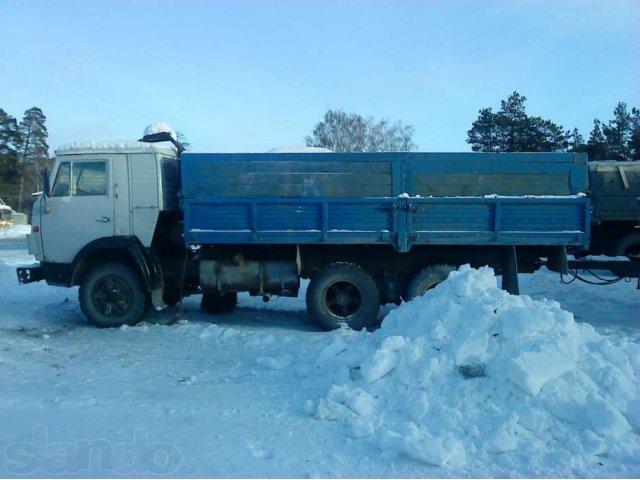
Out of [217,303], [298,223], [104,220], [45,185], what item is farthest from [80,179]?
[298,223]

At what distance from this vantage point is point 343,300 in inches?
377

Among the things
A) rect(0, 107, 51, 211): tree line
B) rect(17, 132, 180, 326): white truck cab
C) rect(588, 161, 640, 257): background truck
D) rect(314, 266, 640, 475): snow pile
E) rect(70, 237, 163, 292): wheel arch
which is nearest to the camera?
rect(314, 266, 640, 475): snow pile

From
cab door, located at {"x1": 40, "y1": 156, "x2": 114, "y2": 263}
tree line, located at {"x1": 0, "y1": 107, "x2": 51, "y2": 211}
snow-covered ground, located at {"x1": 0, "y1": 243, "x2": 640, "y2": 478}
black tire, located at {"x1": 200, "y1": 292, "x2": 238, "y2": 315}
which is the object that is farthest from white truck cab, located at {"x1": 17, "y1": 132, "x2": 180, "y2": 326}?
tree line, located at {"x1": 0, "y1": 107, "x2": 51, "y2": 211}

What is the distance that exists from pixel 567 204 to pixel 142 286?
22.1 feet

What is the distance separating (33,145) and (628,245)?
6373 cm

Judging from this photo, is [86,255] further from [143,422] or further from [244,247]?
[143,422]

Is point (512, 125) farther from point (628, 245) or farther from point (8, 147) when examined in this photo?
point (8, 147)

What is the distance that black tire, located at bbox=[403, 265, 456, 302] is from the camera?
30.6 feet

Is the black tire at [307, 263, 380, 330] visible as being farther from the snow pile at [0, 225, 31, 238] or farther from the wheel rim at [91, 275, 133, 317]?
the snow pile at [0, 225, 31, 238]

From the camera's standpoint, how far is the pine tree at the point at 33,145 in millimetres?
62375

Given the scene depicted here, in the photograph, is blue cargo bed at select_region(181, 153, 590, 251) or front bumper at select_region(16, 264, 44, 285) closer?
blue cargo bed at select_region(181, 153, 590, 251)

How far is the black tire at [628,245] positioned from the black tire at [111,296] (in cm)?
1021

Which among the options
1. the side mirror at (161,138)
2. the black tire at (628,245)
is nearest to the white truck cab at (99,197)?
the side mirror at (161,138)

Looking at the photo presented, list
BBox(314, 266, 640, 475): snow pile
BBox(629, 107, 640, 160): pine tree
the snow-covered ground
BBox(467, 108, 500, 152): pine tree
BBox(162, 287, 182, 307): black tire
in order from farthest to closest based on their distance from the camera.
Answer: BBox(467, 108, 500, 152): pine tree → BBox(629, 107, 640, 160): pine tree → BBox(162, 287, 182, 307): black tire → BBox(314, 266, 640, 475): snow pile → the snow-covered ground
